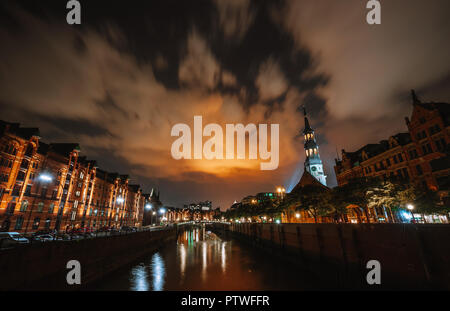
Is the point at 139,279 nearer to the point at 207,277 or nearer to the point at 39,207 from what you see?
the point at 207,277

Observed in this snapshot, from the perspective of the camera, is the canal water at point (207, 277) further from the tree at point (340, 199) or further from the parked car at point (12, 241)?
the tree at point (340, 199)

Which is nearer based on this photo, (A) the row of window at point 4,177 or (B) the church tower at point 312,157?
(A) the row of window at point 4,177

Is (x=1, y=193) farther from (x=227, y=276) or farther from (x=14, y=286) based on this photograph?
(x=227, y=276)

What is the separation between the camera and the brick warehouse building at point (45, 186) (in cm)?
3800

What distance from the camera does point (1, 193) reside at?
36531 mm

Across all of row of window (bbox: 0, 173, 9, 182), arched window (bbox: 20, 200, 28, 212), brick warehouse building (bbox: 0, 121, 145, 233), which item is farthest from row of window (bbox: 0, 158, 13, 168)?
arched window (bbox: 20, 200, 28, 212)

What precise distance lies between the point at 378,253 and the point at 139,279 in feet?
89.2

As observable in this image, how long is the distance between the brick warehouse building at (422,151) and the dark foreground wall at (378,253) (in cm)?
1684

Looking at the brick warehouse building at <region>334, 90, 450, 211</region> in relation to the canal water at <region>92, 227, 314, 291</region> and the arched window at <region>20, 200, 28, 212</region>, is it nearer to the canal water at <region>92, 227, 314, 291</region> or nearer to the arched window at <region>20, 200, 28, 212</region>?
the canal water at <region>92, 227, 314, 291</region>

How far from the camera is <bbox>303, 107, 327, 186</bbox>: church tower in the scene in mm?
111856

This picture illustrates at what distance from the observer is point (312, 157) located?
381 ft

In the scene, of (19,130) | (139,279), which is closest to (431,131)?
(139,279)

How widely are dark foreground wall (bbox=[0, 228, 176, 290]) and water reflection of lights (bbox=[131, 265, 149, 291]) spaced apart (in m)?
3.02

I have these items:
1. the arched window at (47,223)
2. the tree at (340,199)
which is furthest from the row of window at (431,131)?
the arched window at (47,223)
